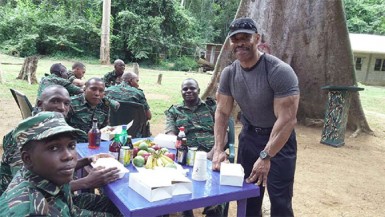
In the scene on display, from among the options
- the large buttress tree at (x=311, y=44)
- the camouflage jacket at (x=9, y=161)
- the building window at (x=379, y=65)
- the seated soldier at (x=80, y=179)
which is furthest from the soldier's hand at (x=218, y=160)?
the building window at (x=379, y=65)

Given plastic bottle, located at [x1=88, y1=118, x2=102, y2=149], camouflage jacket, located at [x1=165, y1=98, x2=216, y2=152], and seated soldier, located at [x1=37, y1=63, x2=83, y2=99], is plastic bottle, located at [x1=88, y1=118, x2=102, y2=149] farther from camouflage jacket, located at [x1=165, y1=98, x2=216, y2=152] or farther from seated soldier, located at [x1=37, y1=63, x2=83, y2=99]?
seated soldier, located at [x1=37, y1=63, x2=83, y2=99]

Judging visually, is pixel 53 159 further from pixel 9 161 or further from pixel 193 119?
pixel 193 119

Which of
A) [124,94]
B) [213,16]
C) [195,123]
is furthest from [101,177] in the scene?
[213,16]

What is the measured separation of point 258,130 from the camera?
9.12 ft

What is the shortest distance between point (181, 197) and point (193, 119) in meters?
1.92

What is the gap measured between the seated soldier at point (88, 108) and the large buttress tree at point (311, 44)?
4.69 meters

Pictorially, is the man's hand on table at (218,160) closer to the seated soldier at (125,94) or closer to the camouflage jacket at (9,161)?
the camouflage jacket at (9,161)

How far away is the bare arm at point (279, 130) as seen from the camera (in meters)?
2.48

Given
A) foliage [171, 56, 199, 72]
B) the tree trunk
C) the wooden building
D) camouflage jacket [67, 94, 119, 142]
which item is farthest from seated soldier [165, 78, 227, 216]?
the wooden building

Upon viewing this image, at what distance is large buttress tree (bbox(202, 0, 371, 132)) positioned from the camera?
7996mm

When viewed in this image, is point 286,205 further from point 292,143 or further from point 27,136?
point 27,136

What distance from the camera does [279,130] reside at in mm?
2492

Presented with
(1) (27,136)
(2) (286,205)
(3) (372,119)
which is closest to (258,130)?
(2) (286,205)

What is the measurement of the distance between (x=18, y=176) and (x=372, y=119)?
1023 cm
